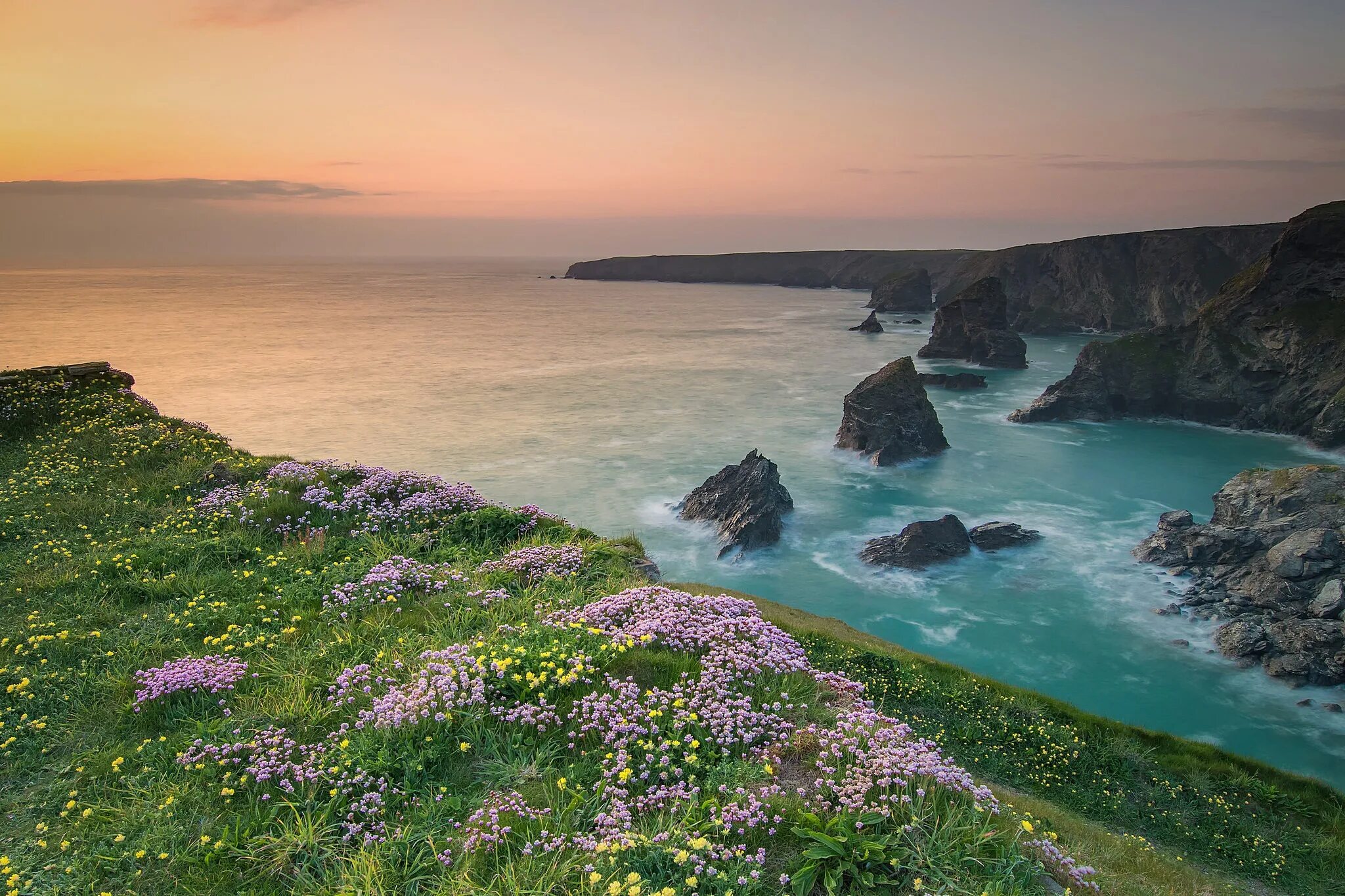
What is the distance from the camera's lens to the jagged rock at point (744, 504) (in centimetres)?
3872

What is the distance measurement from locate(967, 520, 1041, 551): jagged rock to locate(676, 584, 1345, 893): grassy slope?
69.6 feet

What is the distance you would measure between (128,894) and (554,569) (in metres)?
6.77

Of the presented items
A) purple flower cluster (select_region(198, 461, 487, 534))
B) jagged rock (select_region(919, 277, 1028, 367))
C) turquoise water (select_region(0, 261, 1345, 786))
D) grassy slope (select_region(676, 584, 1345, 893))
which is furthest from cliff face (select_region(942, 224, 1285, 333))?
purple flower cluster (select_region(198, 461, 487, 534))

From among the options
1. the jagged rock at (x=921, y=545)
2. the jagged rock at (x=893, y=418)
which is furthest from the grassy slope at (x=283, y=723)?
the jagged rock at (x=893, y=418)

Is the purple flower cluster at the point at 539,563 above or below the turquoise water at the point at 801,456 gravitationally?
above

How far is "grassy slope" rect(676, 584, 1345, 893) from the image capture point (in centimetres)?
1286

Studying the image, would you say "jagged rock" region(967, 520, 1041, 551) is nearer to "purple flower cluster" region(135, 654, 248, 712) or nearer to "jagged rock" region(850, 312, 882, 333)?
"purple flower cluster" region(135, 654, 248, 712)

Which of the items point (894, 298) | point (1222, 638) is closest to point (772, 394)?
point (1222, 638)

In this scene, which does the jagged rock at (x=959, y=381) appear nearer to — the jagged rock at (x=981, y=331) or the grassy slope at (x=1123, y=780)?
the jagged rock at (x=981, y=331)

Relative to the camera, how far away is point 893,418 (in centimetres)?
5466

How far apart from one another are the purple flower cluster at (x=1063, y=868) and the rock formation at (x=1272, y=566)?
2822cm

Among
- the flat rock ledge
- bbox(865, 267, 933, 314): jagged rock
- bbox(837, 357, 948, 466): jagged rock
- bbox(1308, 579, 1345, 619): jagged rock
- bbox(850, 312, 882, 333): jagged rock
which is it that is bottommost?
bbox(1308, 579, 1345, 619): jagged rock

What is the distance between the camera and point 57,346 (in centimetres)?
7325

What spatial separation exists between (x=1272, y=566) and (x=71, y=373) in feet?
153
